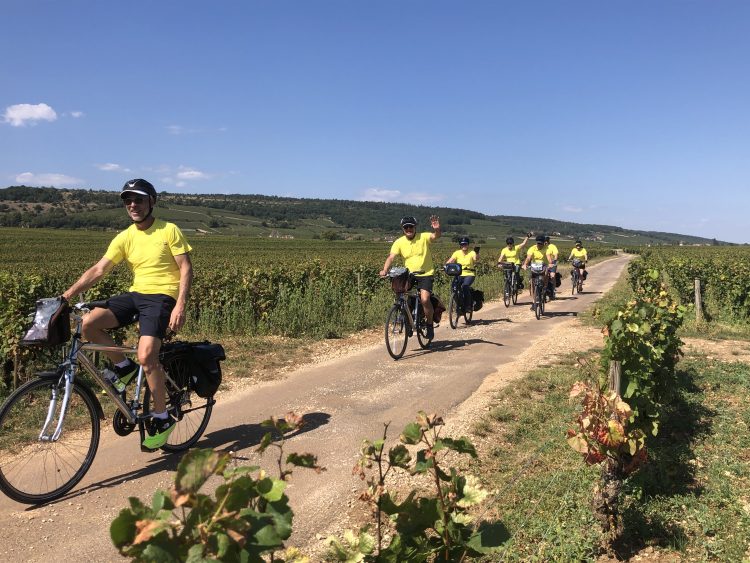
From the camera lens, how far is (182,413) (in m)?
4.70

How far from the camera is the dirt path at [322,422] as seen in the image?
346 cm

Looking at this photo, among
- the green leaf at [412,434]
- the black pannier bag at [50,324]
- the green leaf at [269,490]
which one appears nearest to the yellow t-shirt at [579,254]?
the black pannier bag at [50,324]

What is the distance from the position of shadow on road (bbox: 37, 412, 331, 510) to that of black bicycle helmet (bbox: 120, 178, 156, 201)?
209 centimetres

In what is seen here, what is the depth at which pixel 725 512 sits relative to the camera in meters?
3.89

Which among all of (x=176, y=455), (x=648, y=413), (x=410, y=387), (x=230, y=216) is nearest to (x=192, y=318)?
(x=410, y=387)

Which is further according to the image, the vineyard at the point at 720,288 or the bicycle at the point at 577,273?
the bicycle at the point at 577,273

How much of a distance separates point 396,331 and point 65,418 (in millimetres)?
5385

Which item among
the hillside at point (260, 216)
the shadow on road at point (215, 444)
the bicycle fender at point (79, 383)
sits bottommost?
the shadow on road at point (215, 444)

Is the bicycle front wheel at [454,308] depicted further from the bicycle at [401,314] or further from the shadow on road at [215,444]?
the shadow on road at [215,444]

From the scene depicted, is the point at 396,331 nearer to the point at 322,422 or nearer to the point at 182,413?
the point at 322,422

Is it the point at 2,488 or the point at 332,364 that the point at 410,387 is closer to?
the point at 332,364

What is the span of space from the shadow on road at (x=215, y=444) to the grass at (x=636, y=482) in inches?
67.3

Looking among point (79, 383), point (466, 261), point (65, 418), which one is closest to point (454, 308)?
point (466, 261)

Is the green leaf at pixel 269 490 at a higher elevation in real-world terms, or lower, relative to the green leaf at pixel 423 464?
higher
